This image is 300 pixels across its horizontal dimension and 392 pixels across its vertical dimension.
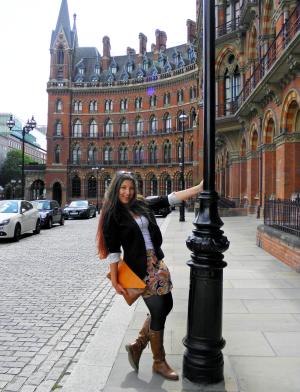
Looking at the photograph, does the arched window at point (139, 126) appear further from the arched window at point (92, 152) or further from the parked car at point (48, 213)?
the parked car at point (48, 213)

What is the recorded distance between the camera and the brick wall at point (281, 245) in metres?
8.47

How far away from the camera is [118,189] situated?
11.8 feet

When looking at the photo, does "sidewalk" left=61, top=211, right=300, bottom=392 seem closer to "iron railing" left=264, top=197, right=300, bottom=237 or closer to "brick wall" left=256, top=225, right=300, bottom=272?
"brick wall" left=256, top=225, right=300, bottom=272

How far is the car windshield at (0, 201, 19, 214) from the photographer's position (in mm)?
15536

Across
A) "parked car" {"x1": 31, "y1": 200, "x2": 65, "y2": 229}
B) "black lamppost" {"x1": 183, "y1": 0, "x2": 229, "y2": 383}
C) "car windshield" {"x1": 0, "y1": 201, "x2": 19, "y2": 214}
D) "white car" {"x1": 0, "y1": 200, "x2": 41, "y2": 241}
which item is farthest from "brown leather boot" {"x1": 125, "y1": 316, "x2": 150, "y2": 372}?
"parked car" {"x1": 31, "y1": 200, "x2": 65, "y2": 229}

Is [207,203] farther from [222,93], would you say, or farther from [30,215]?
[222,93]

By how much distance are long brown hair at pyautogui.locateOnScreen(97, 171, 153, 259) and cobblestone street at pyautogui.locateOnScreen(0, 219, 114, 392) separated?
132 cm

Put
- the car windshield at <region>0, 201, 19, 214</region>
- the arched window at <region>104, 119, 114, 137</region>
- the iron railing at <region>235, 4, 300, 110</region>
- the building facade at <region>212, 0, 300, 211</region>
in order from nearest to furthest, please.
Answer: the car windshield at <region>0, 201, 19, 214</region>
the iron railing at <region>235, 4, 300, 110</region>
the building facade at <region>212, 0, 300, 211</region>
the arched window at <region>104, 119, 114, 137</region>

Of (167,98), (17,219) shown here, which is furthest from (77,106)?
(17,219)

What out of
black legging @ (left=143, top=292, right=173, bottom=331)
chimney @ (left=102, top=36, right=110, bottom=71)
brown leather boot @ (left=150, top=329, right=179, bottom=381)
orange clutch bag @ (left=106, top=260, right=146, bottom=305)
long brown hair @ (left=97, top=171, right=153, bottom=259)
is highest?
chimney @ (left=102, top=36, right=110, bottom=71)

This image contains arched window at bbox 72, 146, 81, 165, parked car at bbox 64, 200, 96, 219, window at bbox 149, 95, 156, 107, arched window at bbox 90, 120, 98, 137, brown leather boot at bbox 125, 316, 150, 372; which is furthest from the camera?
arched window at bbox 72, 146, 81, 165

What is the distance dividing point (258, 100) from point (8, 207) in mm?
13304

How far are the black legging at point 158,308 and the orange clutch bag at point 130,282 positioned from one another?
0.14 metres

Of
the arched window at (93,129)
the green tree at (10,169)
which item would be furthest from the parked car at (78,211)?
the green tree at (10,169)
